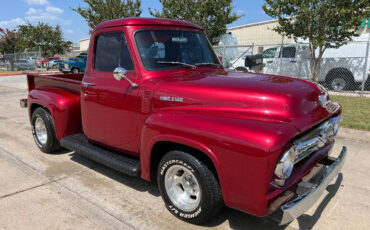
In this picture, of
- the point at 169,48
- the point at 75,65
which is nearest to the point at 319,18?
the point at 169,48

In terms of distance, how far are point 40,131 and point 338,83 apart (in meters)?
10.7

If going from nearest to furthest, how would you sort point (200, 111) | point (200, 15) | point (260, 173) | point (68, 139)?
point (260, 173) → point (200, 111) → point (68, 139) → point (200, 15)

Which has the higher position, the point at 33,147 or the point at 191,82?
the point at 191,82

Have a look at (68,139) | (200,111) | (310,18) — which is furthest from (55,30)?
(200,111)

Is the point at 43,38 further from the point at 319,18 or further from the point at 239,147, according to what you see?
the point at 239,147

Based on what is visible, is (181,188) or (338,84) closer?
(181,188)

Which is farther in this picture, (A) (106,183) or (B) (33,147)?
(B) (33,147)

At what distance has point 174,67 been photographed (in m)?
3.35

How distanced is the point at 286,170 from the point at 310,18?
869 cm

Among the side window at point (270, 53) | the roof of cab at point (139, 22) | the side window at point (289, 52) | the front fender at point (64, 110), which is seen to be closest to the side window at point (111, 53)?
the roof of cab at point (139, 22)

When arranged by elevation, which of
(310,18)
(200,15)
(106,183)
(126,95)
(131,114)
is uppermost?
(200,15)

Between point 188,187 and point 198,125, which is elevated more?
point 198,125

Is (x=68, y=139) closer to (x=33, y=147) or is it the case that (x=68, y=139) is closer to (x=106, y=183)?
(x=106, y=183)

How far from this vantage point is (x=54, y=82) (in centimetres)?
481
